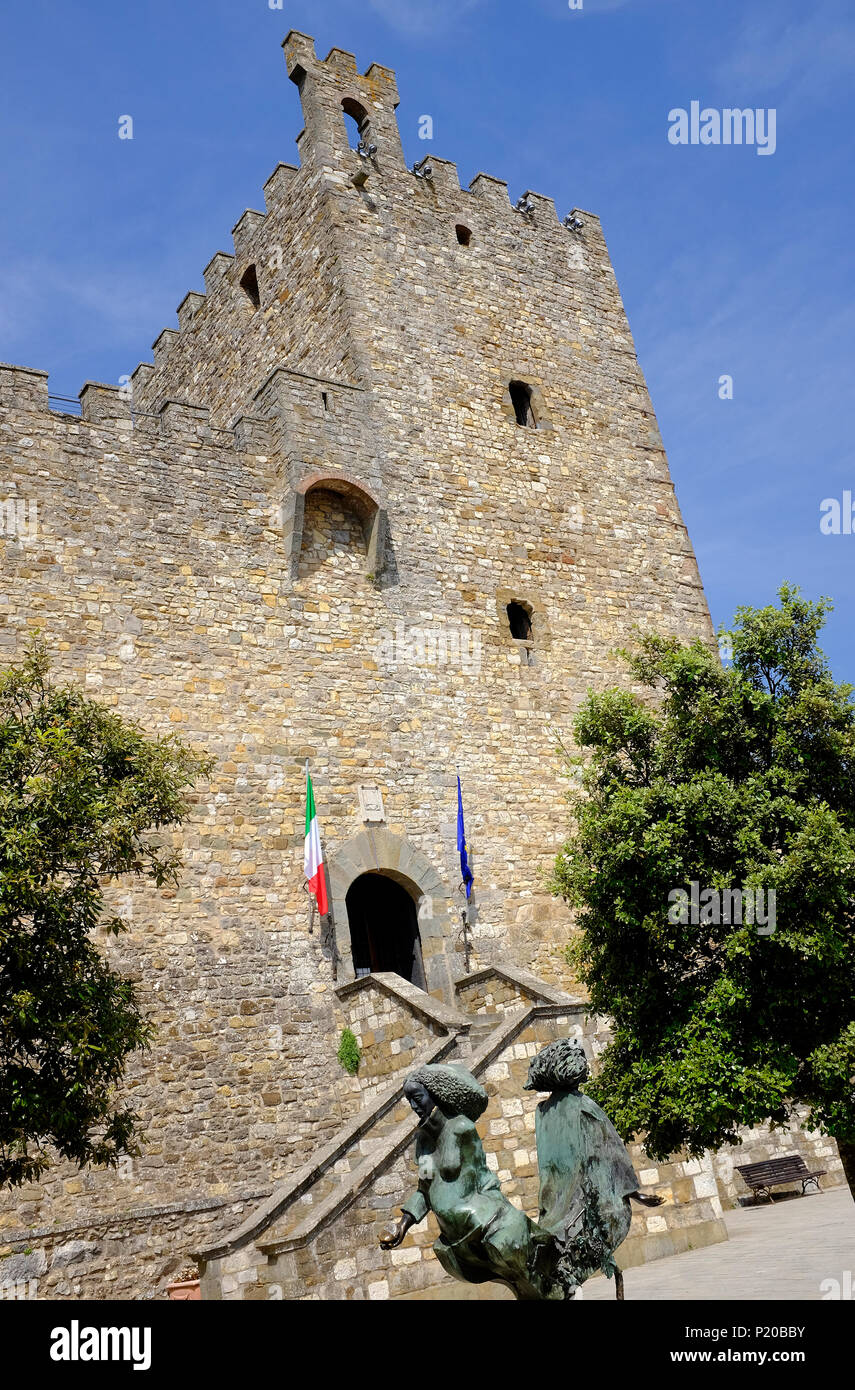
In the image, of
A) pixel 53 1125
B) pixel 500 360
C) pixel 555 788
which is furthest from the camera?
pixel 500 360

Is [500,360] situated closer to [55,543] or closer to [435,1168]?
[55,543]

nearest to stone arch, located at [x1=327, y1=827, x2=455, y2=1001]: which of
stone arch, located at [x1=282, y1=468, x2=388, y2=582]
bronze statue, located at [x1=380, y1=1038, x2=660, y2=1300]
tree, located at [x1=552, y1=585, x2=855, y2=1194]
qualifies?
tree, located at [x1=552, y1=585, x2=855, y2=1194]

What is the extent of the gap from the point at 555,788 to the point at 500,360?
7.00 m

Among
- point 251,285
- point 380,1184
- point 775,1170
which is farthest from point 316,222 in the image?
point 775,1170

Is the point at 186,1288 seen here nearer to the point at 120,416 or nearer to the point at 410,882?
the point at 410,882

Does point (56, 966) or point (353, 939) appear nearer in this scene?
point (56, 966)

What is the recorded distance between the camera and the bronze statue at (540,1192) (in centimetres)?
556

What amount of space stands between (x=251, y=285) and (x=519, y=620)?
773cm

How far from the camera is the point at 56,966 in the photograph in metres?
7.95

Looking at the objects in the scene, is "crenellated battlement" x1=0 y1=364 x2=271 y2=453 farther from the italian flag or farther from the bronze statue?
the bronze statue

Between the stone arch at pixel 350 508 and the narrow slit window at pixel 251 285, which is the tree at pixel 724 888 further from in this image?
the narrow slit window at pixel 251 285

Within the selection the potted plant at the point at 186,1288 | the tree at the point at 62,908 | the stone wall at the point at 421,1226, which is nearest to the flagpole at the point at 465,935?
the stone wall at the point at 421,1226

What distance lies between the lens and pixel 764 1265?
9547mm

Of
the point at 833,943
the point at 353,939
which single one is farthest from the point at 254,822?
the point at 833,943
